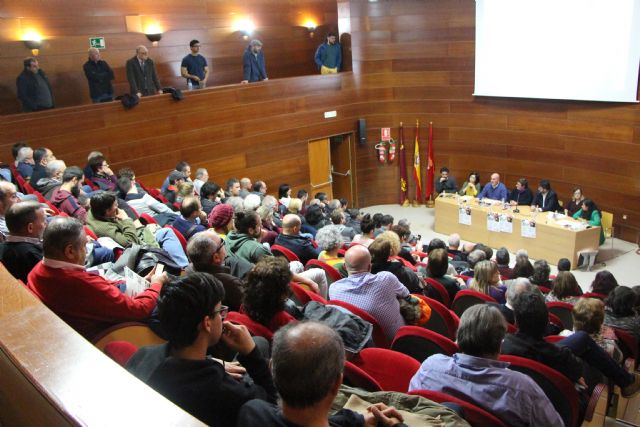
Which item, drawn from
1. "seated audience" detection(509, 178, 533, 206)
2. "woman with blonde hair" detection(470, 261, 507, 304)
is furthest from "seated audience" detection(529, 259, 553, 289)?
"seated audience" detection(509, 178, 533, 206)

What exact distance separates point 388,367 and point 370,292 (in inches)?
35.9

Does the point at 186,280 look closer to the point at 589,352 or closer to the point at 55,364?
the point at 55,364

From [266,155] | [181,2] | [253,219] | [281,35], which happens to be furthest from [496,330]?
[281,35]

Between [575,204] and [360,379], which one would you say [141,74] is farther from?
[360,379]

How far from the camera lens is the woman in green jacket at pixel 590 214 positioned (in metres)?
8.38

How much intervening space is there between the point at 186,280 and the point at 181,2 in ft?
28.8

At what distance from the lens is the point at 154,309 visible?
2510mm

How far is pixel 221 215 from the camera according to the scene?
173 inches

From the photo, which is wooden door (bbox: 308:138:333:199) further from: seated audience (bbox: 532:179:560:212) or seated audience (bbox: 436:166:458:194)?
seated audience (bbox: 532:179:560:212)

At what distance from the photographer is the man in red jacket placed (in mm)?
2314

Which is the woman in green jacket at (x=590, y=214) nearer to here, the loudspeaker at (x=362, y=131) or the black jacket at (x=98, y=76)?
the loudspeaker at (x=362, y=131)

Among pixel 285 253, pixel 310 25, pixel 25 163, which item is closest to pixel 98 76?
pixel 25 163

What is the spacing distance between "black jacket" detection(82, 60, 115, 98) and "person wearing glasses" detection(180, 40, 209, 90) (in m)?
1.33

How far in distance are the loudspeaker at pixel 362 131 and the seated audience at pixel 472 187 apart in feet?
7.10
